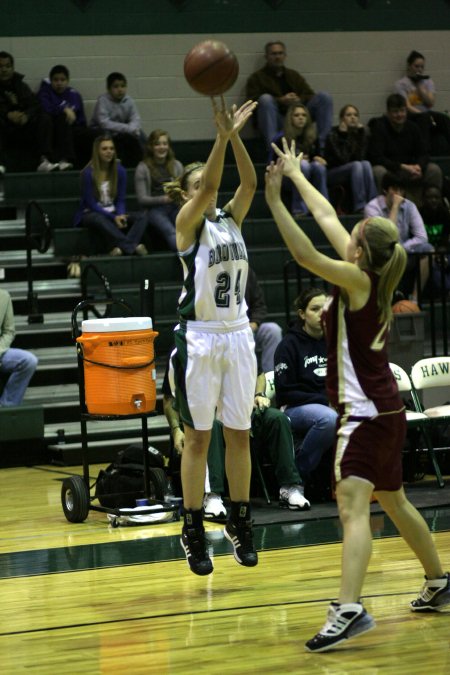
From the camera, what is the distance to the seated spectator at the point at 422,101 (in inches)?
531

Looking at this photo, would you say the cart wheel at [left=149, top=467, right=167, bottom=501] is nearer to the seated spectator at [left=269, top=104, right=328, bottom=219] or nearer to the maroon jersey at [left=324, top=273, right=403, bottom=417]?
the maroon jersey at [left=324, top=273, right=403, bottom=417]

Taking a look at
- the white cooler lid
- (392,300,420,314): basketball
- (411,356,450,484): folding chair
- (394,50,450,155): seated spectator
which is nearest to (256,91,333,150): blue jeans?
(394,50,450,155): seated spectator

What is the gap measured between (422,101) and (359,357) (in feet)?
32.4

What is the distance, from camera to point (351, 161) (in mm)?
12383

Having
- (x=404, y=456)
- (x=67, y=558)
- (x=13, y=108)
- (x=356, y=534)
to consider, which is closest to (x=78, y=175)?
(x=13, y=108)

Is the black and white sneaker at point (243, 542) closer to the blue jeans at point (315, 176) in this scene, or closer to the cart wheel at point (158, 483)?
the cart wheel at point (158, 483)

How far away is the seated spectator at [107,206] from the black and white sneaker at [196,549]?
6003mm

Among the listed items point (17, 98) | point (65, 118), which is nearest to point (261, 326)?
point (65, 118)

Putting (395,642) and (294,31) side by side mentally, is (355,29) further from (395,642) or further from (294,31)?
(395,642)

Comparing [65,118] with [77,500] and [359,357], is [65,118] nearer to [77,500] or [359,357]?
[77,500]

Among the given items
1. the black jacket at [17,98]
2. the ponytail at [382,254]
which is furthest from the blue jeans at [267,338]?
the ponytail at [382,254]

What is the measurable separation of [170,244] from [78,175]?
4.67ft

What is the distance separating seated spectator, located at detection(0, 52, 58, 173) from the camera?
11969mm

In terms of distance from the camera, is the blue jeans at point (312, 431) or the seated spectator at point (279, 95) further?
the seated spectator at point (279, 95)
